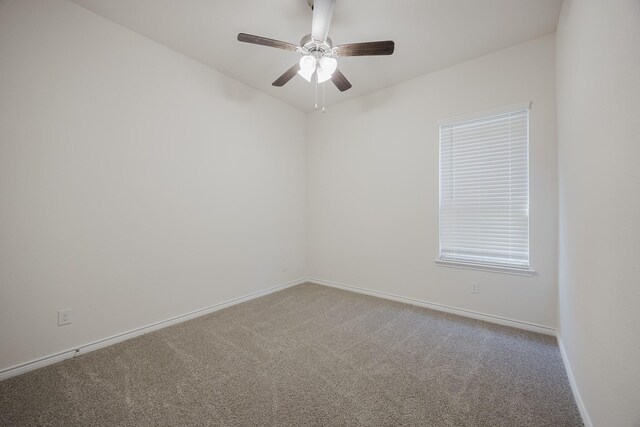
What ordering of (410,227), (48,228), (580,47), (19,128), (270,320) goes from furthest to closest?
(410,227)
(270,320)
(48,228)
(19,128)
(580,47)

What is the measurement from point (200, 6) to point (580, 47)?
8.82ft

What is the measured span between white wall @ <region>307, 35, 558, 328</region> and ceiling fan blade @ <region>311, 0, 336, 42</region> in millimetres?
1329

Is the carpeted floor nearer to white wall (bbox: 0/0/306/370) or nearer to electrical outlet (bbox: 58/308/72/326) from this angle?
electrical outlet (bbox: 58/308/72/326)

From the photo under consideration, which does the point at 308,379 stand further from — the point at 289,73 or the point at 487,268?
the point at 289,73

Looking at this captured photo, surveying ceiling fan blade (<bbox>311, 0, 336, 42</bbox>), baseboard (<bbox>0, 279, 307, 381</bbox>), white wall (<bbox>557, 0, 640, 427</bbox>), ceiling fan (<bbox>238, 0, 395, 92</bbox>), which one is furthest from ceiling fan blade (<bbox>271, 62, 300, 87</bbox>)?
baseboard (<bbox>0, 279, 307, 381</bbox>)

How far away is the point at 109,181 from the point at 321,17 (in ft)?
7.12

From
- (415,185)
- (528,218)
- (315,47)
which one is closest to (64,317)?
(315,47)

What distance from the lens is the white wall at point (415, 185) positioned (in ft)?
7.78

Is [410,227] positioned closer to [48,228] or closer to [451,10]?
[451,10]

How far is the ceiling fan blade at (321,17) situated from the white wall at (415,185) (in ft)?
4.36

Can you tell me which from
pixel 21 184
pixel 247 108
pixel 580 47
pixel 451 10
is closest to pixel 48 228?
pixel 21 184

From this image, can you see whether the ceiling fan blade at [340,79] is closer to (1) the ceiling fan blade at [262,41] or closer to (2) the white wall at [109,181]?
(1) the ceiling fan blade at [262,41]

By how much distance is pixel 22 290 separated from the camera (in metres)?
1.79

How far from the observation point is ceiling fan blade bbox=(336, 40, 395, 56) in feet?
6.26
